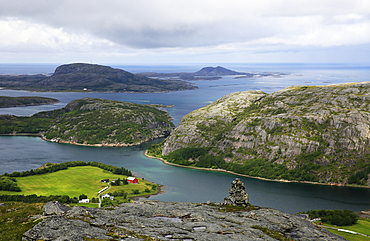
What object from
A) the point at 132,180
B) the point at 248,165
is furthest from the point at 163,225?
the point at 248,165

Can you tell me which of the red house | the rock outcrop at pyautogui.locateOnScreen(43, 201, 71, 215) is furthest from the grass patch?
the red house

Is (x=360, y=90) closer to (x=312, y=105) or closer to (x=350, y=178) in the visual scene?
(x=312, y=105)

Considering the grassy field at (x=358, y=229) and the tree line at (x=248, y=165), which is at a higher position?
the grassy field at (x=358, y=229)

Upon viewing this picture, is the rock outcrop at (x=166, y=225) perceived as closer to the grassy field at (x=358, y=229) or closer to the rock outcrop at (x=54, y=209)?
the rock outcrop at (x=54, y=209)

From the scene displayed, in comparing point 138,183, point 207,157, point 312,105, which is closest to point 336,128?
point 312,105

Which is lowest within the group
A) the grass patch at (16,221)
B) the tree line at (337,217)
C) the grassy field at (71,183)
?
the grassy field at (71,183)

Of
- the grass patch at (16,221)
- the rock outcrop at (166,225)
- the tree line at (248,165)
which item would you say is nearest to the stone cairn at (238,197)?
the rock outcrop at (166,225)

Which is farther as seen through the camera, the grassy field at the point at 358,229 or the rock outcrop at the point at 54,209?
the grassy field at the point at 358,229

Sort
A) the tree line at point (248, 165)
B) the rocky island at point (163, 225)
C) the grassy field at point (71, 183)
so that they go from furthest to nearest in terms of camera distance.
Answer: the tree line at point (248, 165)
the grassy field at point (71, 183)
the rocky island at point (163, 225)
